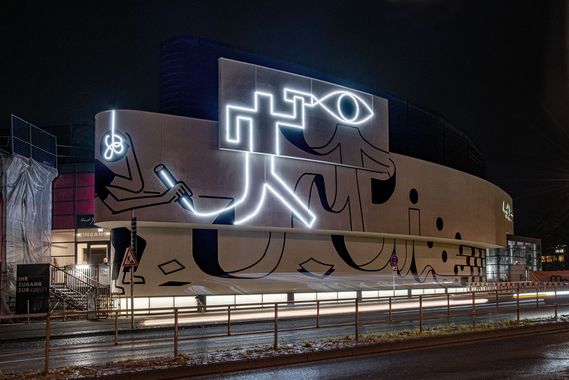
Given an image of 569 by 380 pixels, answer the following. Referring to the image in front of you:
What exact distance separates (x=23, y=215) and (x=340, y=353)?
22712mm

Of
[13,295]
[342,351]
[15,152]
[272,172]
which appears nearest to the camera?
[342,351]

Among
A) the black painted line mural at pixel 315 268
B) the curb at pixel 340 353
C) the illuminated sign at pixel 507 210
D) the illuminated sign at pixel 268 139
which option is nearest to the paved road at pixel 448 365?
the curb at pixel 340 353

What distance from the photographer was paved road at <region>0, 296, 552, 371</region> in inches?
624

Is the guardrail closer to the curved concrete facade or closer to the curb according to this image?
the curb

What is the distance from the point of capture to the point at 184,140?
33.0 meters

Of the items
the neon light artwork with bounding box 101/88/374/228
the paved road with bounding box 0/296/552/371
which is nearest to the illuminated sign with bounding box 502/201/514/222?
the neon light artwork with bounding box 101/88/374/228

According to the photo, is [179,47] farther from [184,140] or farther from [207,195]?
[207,195]

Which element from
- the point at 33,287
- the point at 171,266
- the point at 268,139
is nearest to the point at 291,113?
the point at 268,139

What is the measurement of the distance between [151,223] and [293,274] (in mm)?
8605

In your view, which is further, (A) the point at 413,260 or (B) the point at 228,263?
(A) the point at 413,260

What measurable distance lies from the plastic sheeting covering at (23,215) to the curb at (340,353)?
769 inches

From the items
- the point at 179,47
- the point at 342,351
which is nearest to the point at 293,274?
the point at 179,47

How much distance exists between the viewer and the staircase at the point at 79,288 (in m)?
32.3

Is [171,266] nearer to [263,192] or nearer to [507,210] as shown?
[263,192]
